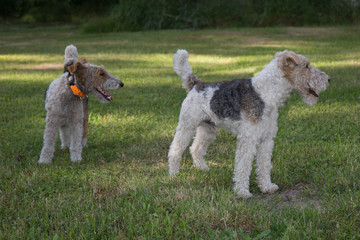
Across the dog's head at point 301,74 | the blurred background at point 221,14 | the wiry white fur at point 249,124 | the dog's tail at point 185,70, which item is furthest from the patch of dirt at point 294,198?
the blurred background at point 221,14

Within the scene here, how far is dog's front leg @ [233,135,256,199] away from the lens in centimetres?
445

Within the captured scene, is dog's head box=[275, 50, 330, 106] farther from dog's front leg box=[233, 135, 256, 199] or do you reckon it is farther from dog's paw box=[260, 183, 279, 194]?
dog's paw box=[260, 183, 279, 194]

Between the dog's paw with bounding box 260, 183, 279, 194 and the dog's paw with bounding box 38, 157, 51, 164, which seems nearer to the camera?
the dog's paw with bounding box 260, 183, 279, 194

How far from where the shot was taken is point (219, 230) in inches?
142

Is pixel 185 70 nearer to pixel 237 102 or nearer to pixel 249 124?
pixel 237 102

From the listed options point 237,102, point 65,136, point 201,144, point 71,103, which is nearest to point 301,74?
point 237,102

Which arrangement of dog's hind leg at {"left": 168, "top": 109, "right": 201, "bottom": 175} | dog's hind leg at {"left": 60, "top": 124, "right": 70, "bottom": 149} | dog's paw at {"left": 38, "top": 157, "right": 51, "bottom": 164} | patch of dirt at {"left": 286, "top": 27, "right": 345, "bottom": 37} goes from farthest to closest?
1. patch of dirt at {"left": 286, "top": 27, "right": 345, "bottom": 37}
2. dog's hind leg at {"left": 60, "top": 124, "right": 70, "bottom": 149}
3. dog's paw at {"left": 38, "top": 157, "right": 51, "bottom": 164}
4. dog's hind leg at {"left": 168, "top": 109, "right": 201, "bottom": 175}

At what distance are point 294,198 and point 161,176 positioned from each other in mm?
1632

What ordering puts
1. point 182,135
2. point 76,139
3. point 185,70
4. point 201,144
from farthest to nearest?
point 76,139
point 201,144
point 185,70
point 182,135

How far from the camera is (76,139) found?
19.4ft

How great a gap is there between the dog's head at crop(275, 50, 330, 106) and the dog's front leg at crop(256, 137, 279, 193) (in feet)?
2.34

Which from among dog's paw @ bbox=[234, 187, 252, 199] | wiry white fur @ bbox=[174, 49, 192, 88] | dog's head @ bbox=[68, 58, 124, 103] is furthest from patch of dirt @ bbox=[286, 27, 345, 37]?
dog's paw @ bbox=[234, 187, 252, 199]

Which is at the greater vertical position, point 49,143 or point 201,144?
point 201,144

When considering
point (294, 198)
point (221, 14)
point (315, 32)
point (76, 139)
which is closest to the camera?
point (294, 198)
